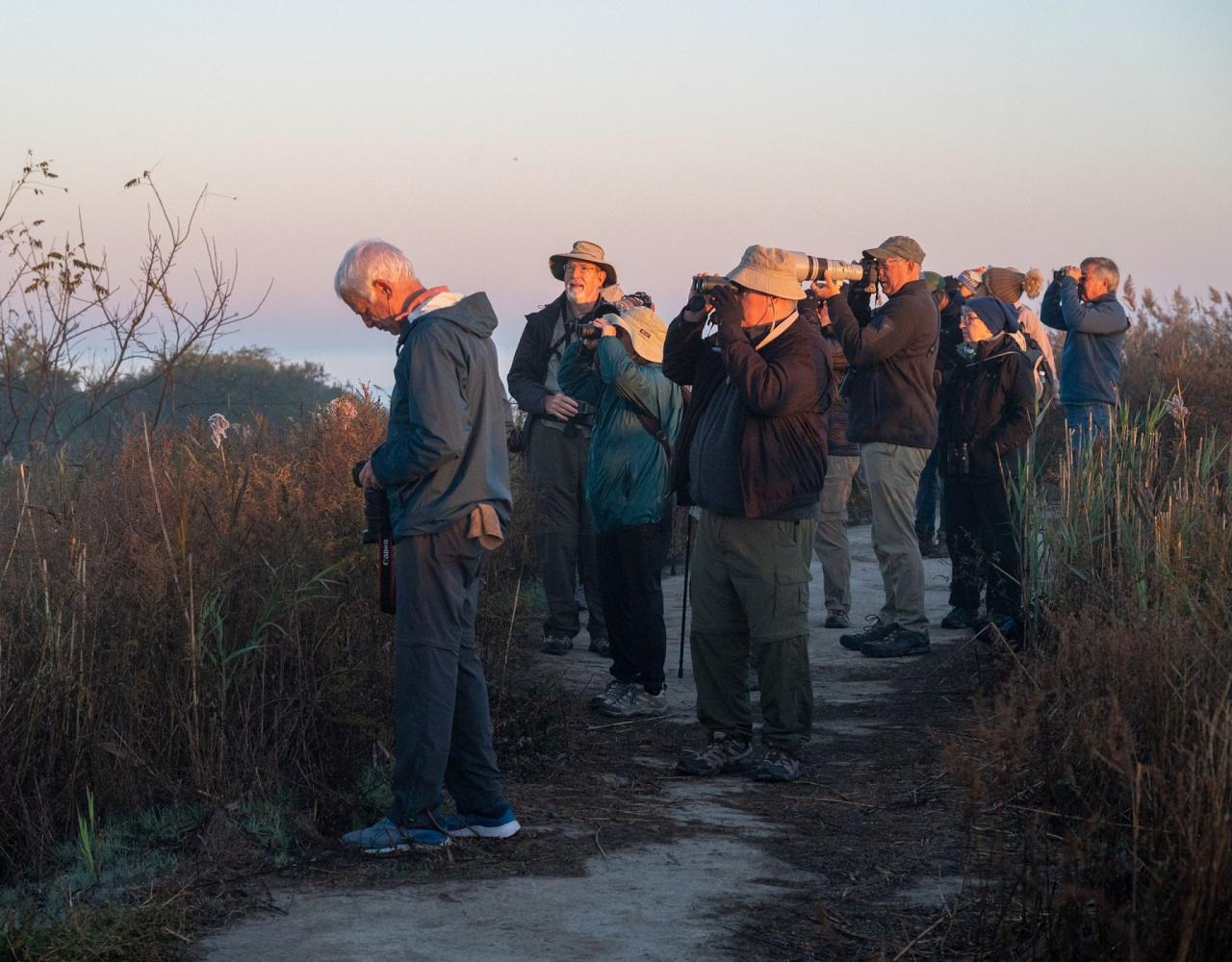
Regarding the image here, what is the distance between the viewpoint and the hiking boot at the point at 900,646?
806cm

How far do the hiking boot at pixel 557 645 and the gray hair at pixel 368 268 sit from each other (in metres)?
3.80

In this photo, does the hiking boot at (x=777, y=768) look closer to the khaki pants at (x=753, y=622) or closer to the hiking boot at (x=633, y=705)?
the khaki pants at (x=753, y=622)

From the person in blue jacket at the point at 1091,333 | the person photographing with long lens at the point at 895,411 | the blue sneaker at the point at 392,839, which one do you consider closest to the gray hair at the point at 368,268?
the blue sneaker at the point at 392,839

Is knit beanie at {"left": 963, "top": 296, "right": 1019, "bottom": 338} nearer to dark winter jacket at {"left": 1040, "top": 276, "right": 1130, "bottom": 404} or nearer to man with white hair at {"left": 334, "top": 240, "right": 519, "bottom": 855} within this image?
dark winter jacket at {"left": 1040, "top": 276, "right": 1130, "bottom": 404}

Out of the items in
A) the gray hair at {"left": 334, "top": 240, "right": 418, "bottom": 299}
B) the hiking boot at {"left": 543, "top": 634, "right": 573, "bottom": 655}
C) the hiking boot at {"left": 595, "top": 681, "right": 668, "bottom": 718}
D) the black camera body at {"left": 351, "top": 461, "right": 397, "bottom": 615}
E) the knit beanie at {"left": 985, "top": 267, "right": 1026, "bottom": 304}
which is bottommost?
the hiking boot at {"left": 595, "top": 681, "right": 668, "bottom": 718}

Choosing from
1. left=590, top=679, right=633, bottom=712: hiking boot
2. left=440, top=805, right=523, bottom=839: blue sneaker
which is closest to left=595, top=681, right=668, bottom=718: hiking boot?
left=590, top=679, right=633, bottom=712: hiking boot

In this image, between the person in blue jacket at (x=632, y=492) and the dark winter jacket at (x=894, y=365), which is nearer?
the person in blue jacket at (x=632, y=492)

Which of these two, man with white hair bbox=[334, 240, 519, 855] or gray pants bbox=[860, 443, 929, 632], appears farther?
gray pants bbox=[860, 443, 929, 632]

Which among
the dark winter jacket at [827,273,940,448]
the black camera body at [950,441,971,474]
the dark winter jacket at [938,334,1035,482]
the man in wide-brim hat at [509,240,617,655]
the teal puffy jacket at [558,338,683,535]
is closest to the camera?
the teal puffy jacket at [558,338,683,535]

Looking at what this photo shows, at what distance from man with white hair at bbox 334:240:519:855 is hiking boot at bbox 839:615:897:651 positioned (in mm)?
3954

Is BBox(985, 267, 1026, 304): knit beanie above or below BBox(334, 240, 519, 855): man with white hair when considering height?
above

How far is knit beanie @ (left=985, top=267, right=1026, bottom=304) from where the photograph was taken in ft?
29.7

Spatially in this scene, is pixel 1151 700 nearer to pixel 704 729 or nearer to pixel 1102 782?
pixel 1102 782

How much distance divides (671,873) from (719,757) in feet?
4.56
